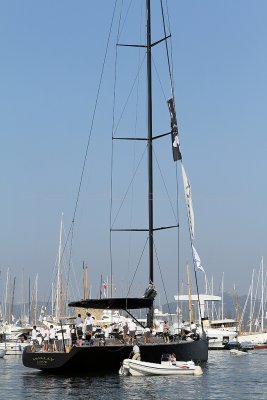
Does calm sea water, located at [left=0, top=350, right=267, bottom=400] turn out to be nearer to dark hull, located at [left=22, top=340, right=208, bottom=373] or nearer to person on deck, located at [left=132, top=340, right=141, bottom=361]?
dark hull, located at [left=22, top=340, right=208, bottom=373]

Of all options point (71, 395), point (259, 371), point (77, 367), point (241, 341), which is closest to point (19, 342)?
point (241, 341)

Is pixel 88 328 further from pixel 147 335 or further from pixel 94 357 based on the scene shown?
pixel 147 335

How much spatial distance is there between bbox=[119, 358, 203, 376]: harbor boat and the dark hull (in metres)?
0.86

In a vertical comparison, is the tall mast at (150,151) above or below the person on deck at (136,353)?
above

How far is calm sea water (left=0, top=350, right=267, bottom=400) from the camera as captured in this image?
38.7 meters

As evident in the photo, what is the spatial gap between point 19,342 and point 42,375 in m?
47.1

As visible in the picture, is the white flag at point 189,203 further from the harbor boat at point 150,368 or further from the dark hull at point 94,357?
the harbor boat at point 150,368

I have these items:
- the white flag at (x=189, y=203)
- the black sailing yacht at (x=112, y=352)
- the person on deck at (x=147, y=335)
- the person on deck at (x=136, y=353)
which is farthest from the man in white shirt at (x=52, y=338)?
the white flag at (x=189, y=203)

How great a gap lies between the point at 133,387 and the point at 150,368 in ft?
15.0

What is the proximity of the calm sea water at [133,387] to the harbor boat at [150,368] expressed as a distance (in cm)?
45

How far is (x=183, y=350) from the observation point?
159ft

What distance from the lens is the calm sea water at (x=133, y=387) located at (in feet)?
127

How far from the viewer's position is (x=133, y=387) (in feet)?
136

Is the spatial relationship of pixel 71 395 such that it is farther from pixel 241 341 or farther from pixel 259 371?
pixel 241 341
